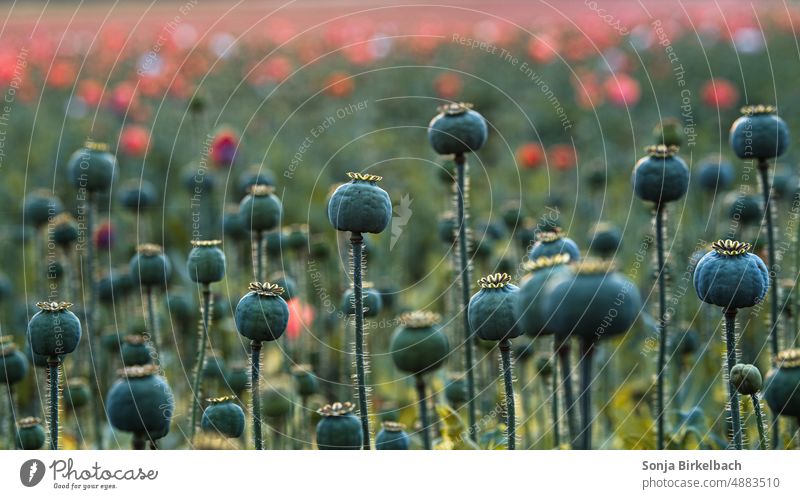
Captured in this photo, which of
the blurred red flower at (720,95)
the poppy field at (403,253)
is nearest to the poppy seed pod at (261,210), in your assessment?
the poppy field at (403,253)

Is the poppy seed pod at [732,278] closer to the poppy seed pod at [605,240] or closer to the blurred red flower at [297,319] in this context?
the poppy seed pod at [605,240]

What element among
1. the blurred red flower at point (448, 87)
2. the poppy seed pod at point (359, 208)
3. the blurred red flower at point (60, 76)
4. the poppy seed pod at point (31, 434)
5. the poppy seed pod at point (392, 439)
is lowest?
the poppy seed pod at point (392, 439)

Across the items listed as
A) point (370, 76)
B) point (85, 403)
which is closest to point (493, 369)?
point (85, 403)

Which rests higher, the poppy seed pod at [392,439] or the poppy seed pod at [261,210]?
the poppy seed pod at [261,210]

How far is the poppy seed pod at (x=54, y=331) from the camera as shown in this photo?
2.49 meters

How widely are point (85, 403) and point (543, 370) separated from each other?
5.82 ft

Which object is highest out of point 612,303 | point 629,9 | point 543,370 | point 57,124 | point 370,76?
point 629,9

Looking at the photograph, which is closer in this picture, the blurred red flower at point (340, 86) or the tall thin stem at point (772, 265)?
the tall thin stem at point (772, 265)

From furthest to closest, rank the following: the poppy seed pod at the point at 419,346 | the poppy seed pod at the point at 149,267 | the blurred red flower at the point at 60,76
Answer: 1. the blurred red flower at the point at 60,76
2. the poppy seed pod at the point at 149,267
3. the poppy seed pod at the point at 419,346

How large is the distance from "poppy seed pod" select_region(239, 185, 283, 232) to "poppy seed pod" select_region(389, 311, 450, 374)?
2.24ft

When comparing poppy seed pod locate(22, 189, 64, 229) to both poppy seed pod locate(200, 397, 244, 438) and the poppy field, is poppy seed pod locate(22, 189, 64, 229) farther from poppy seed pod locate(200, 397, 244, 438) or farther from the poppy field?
poppy seed pod locate(200, 397, 244, 438)

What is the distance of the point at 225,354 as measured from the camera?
4.90 m
